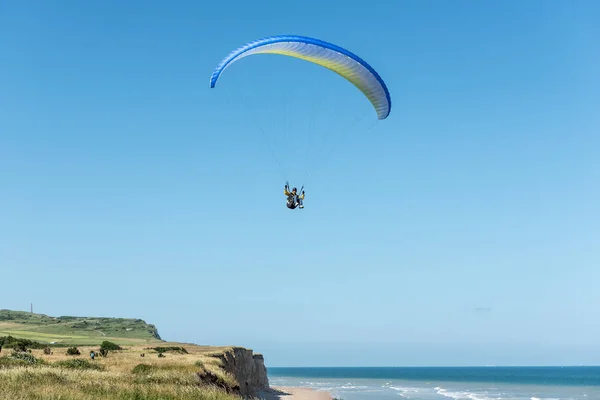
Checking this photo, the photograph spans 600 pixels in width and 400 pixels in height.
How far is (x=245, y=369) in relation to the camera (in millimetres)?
48969

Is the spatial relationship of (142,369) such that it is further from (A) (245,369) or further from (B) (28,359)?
(A) (245,369)

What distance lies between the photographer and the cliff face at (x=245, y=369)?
39.0m

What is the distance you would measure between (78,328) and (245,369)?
2213 inches

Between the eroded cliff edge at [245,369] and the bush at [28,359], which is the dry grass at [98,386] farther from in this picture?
the eroded cliff edge at [245,369]

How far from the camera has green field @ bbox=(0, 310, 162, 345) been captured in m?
76.6

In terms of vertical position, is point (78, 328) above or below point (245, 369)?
above

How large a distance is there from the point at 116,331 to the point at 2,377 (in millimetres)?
83421

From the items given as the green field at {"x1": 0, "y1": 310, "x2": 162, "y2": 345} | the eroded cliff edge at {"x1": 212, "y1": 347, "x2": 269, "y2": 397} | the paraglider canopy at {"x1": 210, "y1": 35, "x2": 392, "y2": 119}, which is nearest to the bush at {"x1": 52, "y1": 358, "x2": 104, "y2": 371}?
the eroded cliff edge at {"x1": 212, "y1": 347, "x2": 269, "y2": 397}

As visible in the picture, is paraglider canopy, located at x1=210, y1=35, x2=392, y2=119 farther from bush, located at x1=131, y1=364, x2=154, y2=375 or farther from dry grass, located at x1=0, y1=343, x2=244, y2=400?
dry grass, located at x1=0, y1=343, x2=244, y2=400

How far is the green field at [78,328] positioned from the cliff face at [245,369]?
1834cm

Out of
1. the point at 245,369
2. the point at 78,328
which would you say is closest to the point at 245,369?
the point at 245,369

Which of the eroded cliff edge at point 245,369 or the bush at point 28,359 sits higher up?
the bush at point 28,359

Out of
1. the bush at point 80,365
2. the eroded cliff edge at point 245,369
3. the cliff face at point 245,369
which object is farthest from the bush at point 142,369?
the cliff face at point 245,369

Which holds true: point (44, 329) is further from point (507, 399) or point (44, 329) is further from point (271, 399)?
point (507, 399)
